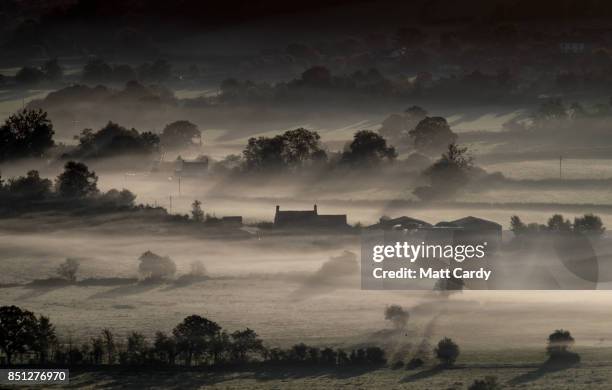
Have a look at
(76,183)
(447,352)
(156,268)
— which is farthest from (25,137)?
(447,352)

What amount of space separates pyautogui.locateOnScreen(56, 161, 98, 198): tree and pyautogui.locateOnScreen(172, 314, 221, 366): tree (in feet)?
107

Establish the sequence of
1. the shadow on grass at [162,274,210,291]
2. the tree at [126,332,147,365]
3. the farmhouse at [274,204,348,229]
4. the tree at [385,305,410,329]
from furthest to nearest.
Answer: the farmhouse at [274,204,348,229] < the shadow on grass at [162,274,210,291] < the tree at [385,305,410,329] < the tree at [126,332,147,365]

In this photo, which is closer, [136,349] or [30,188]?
[136,349]

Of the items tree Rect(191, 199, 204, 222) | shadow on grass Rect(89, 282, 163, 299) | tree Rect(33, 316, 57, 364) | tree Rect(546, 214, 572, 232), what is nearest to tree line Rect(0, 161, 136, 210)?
tree Rect(191, 199, 204, 222)

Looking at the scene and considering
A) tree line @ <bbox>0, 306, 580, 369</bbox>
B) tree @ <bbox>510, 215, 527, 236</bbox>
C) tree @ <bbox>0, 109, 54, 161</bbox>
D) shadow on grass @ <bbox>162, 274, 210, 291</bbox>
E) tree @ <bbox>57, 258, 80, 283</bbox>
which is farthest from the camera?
tree @ <bbox>0, 109, 54, 161</bbox>

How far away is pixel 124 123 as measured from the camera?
131m

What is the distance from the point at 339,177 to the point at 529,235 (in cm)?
2654

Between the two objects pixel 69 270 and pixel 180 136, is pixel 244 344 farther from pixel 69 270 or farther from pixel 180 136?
pixel 180 136

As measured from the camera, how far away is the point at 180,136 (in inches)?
4264

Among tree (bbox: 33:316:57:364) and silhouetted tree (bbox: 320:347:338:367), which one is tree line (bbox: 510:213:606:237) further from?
tree (bbox: 33:316:57:364)

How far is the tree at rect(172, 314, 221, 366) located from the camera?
49.2 metres

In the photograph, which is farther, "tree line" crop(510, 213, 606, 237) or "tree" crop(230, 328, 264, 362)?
"tree line" crop(510, 213, 606, 237)

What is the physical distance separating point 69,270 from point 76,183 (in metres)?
19.8

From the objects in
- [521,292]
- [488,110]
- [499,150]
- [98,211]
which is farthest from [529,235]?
[488,110]
